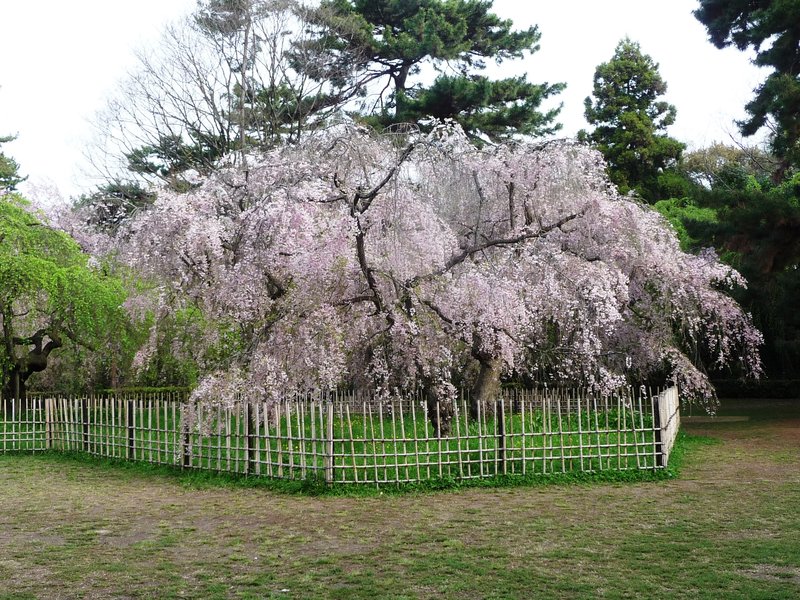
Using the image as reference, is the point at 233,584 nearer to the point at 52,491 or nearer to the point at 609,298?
the point at 52,491

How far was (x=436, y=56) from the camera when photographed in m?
24.9

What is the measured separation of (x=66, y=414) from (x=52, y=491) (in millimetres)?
4066

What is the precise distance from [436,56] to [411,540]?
20.5 m

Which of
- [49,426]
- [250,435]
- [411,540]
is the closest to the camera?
[411,540]

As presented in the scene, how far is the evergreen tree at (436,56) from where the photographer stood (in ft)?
77.3

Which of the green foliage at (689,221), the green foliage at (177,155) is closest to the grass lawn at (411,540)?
the green foliage at (689,221)

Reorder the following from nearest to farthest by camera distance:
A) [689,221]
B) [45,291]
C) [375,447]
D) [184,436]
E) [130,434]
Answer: [375,447] → [184,436] → [130,434] → [689,221] → [45,291]

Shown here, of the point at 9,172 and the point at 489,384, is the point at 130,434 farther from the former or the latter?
the point at 9,172

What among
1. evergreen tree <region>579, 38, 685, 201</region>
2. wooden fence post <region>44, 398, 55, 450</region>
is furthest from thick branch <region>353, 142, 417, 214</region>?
evergreen tree <region>579, 38, 685, 201</region>

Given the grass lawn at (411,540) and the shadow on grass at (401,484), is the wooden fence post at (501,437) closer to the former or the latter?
the shadow on grass at (401,484)

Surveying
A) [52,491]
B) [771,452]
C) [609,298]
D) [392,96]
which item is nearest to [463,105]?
[392,96]

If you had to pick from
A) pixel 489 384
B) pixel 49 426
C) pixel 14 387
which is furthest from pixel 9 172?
pixel 489 384

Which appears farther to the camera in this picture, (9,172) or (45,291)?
(9,172)

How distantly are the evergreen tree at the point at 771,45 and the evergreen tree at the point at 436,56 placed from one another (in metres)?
8.07
